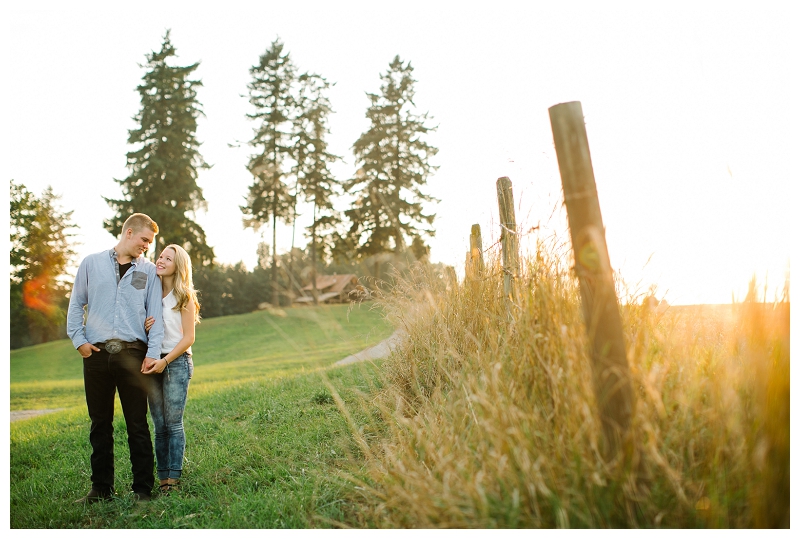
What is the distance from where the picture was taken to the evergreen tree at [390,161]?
26.8 meters

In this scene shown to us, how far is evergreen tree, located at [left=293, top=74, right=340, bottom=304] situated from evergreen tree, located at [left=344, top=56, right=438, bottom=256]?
144 centimetres

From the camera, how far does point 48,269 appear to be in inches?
1035

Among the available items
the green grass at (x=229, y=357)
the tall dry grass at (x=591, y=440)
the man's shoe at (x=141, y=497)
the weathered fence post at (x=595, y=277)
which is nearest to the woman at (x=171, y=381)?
the man's shoe at (x=141, y=497)

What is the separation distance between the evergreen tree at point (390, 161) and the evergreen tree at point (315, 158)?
1.44 m

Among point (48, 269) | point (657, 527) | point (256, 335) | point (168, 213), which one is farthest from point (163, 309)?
point (48, 269)

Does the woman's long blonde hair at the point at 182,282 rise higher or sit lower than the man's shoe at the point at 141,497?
higher

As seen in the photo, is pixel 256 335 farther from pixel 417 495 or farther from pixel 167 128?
pixel 417 495

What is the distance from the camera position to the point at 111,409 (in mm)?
3732

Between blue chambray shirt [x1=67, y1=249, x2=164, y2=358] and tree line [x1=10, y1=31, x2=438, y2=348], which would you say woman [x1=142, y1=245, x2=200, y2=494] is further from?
tree line [x1=10, y1=31, x2=438, y2=348]

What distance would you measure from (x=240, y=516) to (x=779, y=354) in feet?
10.3

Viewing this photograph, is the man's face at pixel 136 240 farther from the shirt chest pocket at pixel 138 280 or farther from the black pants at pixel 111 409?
the black pants at pixel 111 409

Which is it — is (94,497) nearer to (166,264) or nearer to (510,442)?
(166,264)

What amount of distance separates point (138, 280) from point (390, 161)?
78.0 feet

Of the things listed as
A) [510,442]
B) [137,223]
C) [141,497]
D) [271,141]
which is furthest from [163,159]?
[510,442]
